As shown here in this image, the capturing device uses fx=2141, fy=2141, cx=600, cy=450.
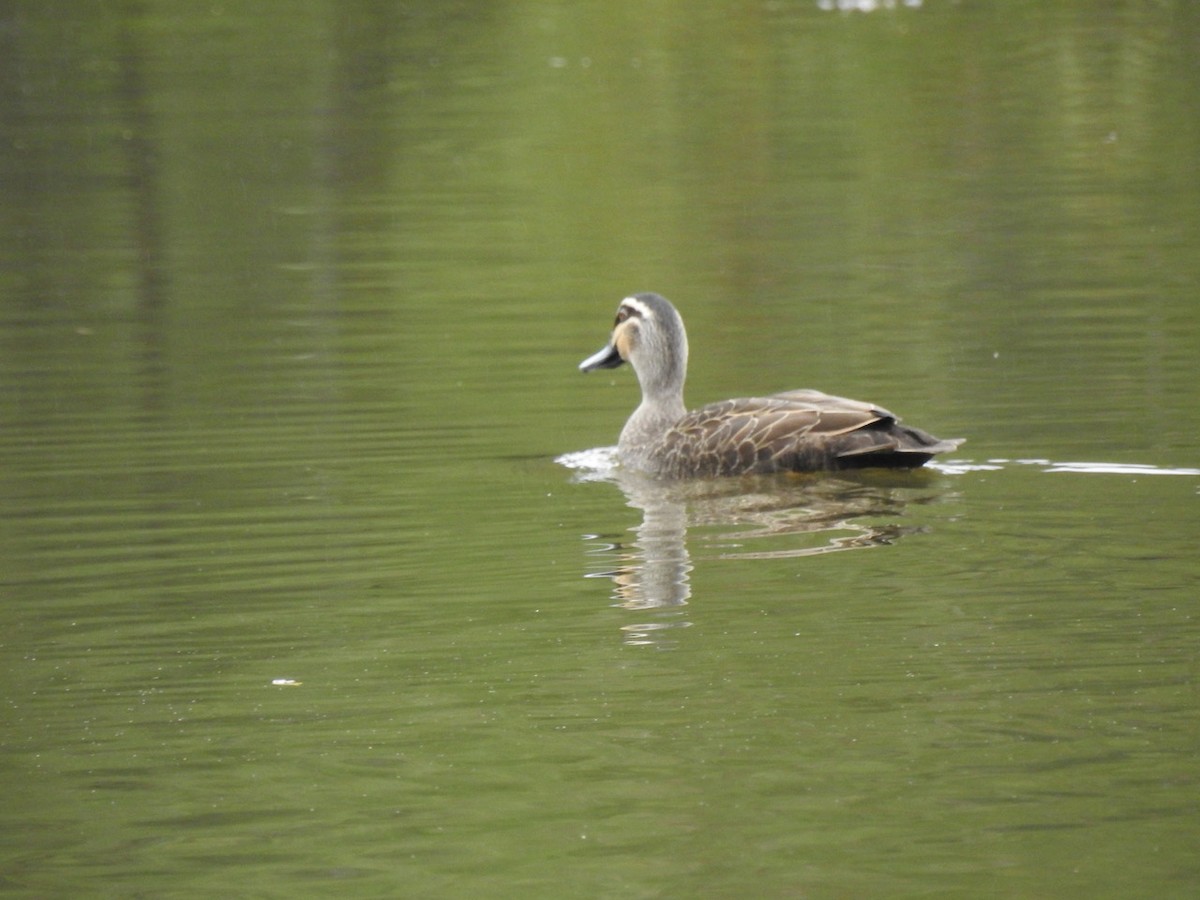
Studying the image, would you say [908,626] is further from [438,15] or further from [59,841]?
[438,15]

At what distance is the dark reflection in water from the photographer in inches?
325

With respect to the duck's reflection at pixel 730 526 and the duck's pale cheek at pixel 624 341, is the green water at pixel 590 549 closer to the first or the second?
the duck's reflection at pixel 730 526

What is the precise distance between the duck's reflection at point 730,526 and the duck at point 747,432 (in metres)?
0.10

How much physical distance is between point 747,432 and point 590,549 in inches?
67.9

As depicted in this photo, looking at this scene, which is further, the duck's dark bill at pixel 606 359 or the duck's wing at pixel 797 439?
the duck's dark bill at pixel 606 359

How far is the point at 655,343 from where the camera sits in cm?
1214

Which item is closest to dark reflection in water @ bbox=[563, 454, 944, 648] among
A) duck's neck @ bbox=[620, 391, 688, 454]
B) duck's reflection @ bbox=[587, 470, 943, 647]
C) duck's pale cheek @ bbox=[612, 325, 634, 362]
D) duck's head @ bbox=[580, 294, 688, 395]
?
duck's reflection @ bbox=[587, 470, 943, 647]

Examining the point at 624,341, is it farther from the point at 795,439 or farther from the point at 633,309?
the point at 795,439

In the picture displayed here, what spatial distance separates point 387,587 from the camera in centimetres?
852

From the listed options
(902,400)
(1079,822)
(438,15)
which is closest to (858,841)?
(1079,822)

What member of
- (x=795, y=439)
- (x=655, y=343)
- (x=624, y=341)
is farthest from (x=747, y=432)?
(x=624, y=341)

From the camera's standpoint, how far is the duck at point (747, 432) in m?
10.3

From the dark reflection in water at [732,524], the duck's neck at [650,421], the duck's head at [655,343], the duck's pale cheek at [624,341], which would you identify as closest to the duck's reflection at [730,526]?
the dark reflection in water at [732,524]

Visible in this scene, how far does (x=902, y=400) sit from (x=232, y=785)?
6.87 m
